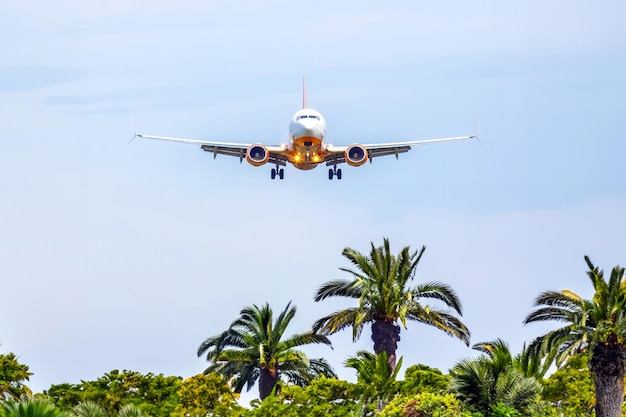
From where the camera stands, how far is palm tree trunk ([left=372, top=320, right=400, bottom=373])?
76.1 m

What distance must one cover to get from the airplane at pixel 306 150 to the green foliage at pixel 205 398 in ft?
79.2

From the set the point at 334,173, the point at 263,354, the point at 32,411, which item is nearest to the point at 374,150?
the point at 334,173

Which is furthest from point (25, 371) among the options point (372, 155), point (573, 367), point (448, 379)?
point (372, 155)

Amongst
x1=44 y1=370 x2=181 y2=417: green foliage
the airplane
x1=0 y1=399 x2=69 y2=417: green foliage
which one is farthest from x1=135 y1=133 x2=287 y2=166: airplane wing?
x1=0 y1=399 x2=69 y2=417: green foliage

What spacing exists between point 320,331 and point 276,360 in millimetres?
2744

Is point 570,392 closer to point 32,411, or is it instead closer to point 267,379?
point 267,379

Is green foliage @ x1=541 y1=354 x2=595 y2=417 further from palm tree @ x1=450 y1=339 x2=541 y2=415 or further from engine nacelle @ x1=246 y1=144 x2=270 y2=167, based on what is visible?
engine nacelle @ x1=246 y1=144 x2=270 y2=167

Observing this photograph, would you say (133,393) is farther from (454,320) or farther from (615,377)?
(615,377)

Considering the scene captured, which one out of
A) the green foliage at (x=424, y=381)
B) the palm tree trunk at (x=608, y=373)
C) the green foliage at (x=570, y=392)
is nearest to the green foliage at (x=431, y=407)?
the green foliage at (x=424, y=381)

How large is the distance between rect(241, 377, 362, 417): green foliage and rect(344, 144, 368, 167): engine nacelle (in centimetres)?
2881

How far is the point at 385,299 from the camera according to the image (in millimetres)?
77062

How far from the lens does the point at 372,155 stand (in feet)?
334

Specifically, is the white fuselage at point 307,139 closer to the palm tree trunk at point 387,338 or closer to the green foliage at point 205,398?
the palm tree trunk at point 387,338

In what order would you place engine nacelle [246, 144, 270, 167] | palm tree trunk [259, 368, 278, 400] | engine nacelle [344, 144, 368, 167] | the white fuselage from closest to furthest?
palm tree trunk [259, 368, 278, 400], the white fuselage, engine nacelle [246, 144, 270, 167], engine nacelle [344, 144, 368, 167]
